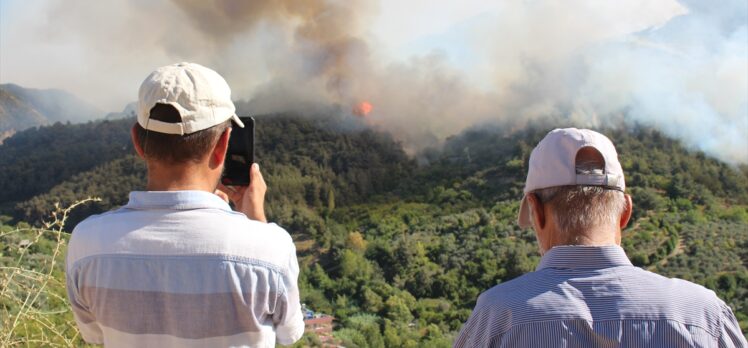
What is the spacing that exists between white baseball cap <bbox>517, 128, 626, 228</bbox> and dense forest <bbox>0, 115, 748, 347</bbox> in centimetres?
943

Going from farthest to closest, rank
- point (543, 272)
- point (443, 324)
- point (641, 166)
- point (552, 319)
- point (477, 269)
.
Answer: point (641, 166) < point (477, 269) < point (443, 324) < point (543, 272) < point (552, 319)

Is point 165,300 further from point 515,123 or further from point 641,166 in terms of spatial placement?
point 515,123

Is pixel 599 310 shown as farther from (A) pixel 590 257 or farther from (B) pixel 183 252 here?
(B) pixel 183 252

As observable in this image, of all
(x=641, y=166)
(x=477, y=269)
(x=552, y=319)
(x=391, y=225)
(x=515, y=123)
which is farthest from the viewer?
(x=515, y=123)

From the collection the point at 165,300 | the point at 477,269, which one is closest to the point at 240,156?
the point at 165,300

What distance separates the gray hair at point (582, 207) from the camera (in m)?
1.74

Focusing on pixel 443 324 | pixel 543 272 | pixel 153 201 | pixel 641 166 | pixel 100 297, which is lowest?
pixel 443 324

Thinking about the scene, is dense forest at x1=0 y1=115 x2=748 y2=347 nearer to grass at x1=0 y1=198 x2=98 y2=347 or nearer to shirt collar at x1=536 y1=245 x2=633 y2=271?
grass at x1=0 y1=198 x2=98 y2=347

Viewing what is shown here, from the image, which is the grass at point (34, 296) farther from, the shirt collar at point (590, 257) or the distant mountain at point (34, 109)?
the distant mountain at point (34, 109)

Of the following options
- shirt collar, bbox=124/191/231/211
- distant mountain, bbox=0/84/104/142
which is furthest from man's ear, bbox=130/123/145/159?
distant mountain, bbox=0/84/104/142

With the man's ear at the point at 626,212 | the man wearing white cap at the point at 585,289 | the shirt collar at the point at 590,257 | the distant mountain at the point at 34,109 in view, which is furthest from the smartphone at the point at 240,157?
the distant mountain at the point at 34,109

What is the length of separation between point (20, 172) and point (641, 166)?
30.3 metres

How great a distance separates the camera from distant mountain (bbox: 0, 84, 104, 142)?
164 ft

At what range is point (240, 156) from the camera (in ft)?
6.43
